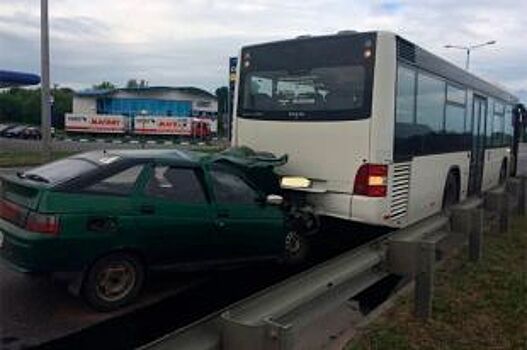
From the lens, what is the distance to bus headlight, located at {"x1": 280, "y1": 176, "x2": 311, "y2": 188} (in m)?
9.90

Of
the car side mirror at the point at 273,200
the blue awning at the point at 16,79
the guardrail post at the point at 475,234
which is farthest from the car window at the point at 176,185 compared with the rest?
the blue awning at the point at 16,79

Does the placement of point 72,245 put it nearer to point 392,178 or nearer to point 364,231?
point 392,178

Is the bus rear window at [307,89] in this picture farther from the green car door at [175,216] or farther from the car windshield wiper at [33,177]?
the car windshield wiper at [33,177]

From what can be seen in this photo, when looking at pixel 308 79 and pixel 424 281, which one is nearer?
pixel 424 281

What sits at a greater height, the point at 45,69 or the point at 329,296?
the point at 45,69

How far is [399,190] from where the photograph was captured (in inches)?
393

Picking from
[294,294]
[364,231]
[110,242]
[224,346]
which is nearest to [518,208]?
[364,231]

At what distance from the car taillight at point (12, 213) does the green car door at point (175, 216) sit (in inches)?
40.9

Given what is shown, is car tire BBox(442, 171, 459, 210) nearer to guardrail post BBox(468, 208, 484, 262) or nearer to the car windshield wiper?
guardrail post BBox(468, 208, 484, 262)

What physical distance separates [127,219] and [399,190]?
4.50 m

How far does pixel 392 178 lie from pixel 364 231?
72.2 inches

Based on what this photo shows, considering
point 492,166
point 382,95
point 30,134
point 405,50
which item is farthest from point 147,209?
point 30,134

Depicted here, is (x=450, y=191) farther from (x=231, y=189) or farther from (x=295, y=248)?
(x=231, y=189)

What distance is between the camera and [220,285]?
7941 millimetres
